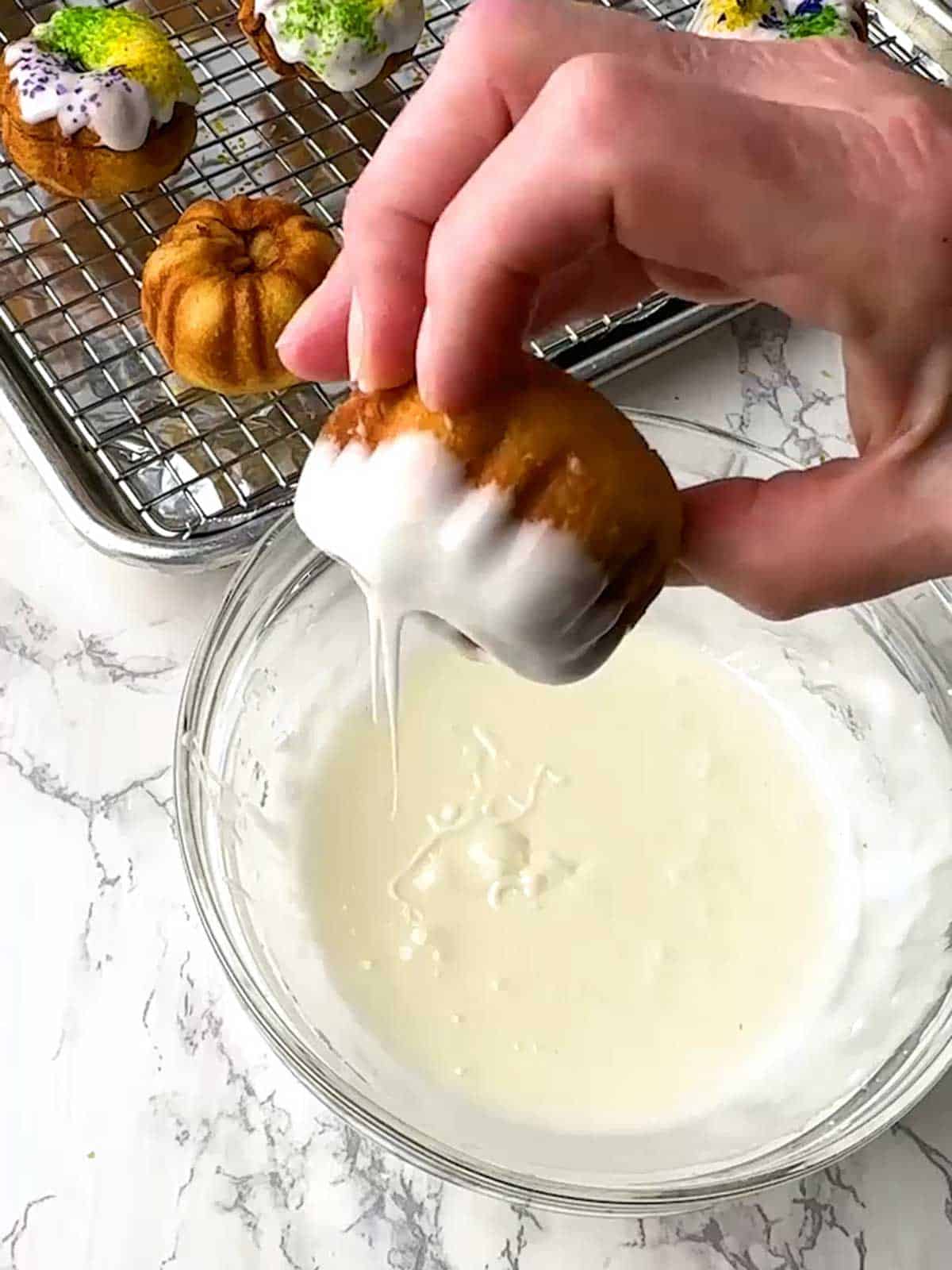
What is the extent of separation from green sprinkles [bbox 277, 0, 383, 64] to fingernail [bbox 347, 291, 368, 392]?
57cm

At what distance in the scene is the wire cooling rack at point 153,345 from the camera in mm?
999

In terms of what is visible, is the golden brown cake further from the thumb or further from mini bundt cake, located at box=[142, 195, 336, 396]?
mini bundt cake, located at box=[142, 195, 336, 396]

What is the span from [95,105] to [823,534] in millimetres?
736

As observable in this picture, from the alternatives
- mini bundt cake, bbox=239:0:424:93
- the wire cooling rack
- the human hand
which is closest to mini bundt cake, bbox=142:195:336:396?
the wire cooling rack

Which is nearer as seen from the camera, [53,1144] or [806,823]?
[53,1144]

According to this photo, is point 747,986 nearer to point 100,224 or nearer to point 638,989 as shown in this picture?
point 638,989

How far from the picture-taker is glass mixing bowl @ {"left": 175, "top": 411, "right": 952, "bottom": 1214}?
741mm

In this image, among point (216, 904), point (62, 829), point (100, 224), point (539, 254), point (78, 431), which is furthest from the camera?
point (100, 224)

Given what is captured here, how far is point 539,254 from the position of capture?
23.4 inches


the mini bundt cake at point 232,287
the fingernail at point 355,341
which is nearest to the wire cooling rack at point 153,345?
the mini bundt cake at point 232,287

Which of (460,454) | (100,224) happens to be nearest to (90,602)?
(100,224)

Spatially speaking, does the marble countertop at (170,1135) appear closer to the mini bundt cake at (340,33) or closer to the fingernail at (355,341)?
the fingernail at (355,341)

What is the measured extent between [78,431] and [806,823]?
54 cm

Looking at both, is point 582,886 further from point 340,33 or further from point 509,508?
point 340,33
